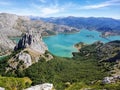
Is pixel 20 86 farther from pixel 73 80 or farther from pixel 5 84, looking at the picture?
pixel 73 80

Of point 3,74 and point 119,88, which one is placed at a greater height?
point 119,88

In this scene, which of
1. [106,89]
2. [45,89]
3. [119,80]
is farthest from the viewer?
[119,80]

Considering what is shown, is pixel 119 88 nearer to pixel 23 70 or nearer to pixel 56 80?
pixel 56 80

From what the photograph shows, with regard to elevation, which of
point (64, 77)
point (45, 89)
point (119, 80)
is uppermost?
point (45, 89)

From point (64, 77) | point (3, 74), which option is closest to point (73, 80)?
point (64, 77)

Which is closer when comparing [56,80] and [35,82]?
[35,82]

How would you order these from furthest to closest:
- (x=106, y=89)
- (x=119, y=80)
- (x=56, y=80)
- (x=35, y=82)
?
(x=56, y=80)
(x=35, y=82)
(x=119, y=80)
(x=106, y=89)

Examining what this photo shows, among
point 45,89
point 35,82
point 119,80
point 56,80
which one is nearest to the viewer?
point 45,89

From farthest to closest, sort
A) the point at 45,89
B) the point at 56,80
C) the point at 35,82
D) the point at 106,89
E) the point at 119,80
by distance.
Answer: the point at 56,80 → the point at 35,82 → the point at 119,80 → the point at 106,89 → the point at 45,89

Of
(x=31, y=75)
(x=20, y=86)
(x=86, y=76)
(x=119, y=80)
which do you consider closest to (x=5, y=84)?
(x=20, y=86)
